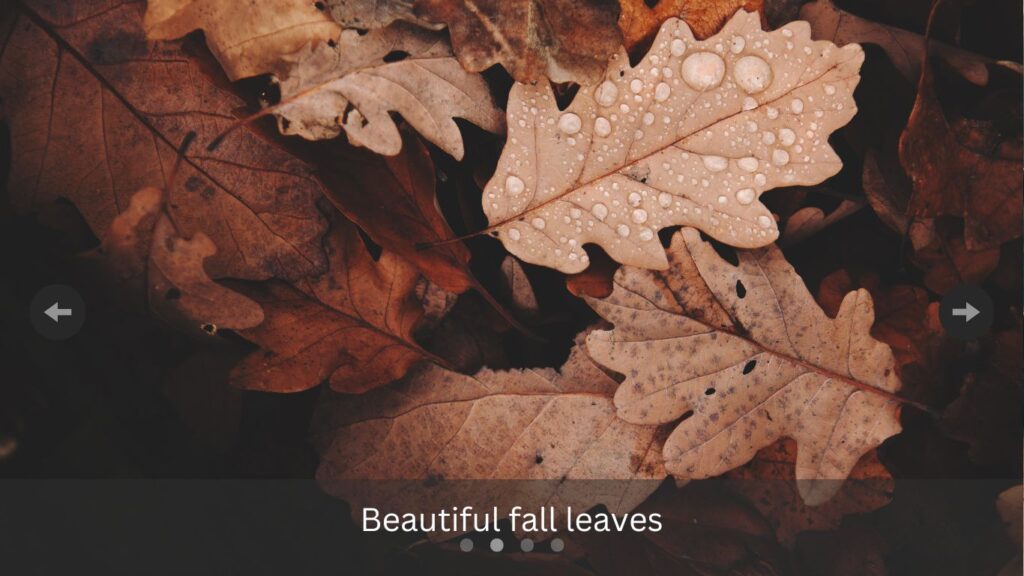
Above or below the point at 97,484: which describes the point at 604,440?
below

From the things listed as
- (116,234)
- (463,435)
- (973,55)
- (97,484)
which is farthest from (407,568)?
(973,55)

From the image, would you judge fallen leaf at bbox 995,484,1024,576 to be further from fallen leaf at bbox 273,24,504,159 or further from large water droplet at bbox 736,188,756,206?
fallen leaf at bbox 273,24,504,159

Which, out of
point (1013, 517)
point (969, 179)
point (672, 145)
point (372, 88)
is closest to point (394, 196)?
point (372, 88)

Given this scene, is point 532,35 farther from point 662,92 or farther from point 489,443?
point 489,443

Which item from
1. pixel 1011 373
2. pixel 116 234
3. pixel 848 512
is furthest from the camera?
pixel 848 512

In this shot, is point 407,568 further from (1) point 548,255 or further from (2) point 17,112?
(2) point 17,112

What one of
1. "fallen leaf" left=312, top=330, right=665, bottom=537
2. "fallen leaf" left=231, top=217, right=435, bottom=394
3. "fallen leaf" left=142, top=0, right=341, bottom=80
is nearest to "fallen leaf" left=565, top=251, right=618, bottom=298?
"fallen leaf" left=312, top=330, right=665, bottom=537
